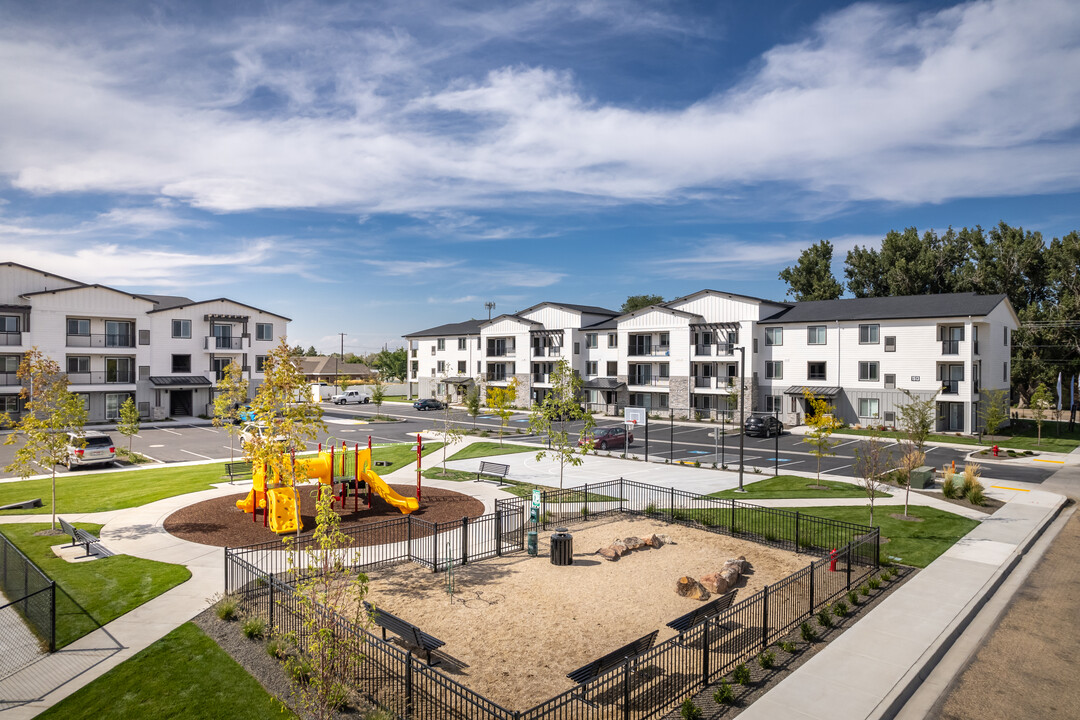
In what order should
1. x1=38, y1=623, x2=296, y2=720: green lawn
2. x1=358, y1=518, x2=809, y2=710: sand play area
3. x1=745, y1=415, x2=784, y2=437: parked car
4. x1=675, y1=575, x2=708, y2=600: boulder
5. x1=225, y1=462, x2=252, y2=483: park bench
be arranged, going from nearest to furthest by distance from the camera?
x1=38, y1=623, x2=296, y2=720: green lawn, x1=358, y1=518, x2=809, y2=710: sand play area, x1=675, y1=575, x2=708, y2=600: boulder, x1=225, y1=462, x2=252, y2=483: park bench, x1=745, y1=415, x2=784, y2=437: parked car

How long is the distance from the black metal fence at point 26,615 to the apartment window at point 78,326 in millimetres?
46419

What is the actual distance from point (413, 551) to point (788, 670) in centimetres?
1123

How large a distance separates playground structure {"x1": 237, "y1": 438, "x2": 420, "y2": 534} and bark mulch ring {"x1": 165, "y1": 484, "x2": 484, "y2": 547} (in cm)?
33

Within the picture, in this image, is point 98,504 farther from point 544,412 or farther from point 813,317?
point 813,317

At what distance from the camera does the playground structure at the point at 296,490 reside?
20703 millimetres

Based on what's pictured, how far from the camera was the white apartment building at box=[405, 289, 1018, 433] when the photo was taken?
48.1 m

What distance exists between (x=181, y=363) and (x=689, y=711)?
203ft

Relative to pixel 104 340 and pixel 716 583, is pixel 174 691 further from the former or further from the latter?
Result: pixel 104 340

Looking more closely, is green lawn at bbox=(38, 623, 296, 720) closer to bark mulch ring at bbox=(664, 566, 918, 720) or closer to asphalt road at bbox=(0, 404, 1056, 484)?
bark mulch ring at bbox=(664, 566, 918, 720)

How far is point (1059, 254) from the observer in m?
63.9

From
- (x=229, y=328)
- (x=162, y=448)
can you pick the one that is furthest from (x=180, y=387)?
(x=162, y=448)

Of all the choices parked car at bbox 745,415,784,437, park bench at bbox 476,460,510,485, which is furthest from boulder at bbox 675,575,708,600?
parked car at bbox 745,415,784,437

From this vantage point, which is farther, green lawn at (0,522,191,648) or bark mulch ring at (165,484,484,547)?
bark mulch ring at (165,484,484,547)

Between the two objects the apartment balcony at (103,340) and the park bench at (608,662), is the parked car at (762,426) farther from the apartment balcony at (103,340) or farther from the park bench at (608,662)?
the apartment balcony at (103,340)
